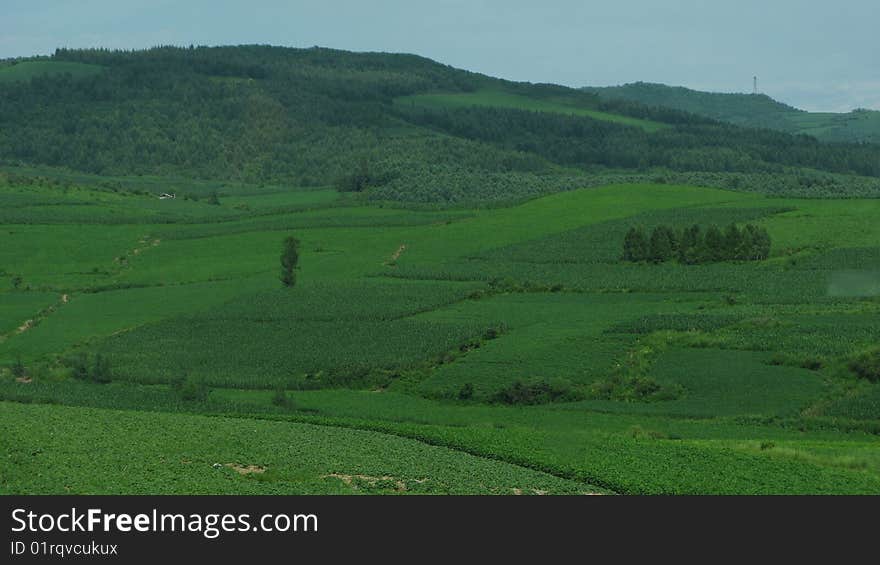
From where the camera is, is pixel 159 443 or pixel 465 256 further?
pixel 465 256

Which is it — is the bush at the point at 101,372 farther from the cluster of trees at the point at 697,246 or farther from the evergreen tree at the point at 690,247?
the evergreen tree at the point at 690,247

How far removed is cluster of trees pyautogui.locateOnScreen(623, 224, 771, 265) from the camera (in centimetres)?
10069

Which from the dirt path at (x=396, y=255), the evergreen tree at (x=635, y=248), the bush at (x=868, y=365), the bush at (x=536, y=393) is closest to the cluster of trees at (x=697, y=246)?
the evergreen tree at (x=635, y=248)

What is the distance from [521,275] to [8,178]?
87.5 m

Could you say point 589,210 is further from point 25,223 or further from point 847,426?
point 847,426

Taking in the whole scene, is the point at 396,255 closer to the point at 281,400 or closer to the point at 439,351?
the point at 439,351

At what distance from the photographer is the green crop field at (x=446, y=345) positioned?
37.8 metres

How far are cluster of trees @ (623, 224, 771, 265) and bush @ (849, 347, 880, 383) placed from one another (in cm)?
3862

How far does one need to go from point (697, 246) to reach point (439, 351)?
119ft

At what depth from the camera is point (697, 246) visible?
332 ft

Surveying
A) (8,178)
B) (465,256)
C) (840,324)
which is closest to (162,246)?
(465,256)

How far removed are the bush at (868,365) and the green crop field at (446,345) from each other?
118 millimetres

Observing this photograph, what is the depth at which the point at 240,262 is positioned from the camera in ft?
356

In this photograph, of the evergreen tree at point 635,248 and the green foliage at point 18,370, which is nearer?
the green foliage at point 18,370
